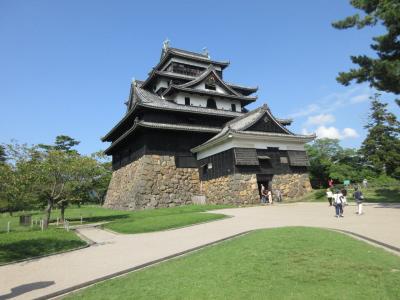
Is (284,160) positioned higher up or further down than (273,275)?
higher up

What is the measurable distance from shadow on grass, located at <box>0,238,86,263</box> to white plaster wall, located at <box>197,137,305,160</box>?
1463 cm

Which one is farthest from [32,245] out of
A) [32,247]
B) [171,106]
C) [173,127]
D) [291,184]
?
[291,184]

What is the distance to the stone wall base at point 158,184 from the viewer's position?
2536 centimetres

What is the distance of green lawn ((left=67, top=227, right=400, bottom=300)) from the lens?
5.17 m

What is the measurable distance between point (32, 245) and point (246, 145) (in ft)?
55.0

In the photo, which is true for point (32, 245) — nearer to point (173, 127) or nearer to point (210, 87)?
point (173, 127)

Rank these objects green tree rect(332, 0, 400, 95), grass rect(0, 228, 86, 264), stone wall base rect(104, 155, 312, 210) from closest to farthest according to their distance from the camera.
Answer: grass rect(0, 228, 86, 264)
green tree rect(332, 0, 400, 95)
stone wall base rect(104, 155, 312, 210)

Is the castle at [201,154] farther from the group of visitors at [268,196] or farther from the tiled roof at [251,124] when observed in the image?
the group of visitors at [268,196]

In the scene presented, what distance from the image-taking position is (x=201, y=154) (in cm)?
2830

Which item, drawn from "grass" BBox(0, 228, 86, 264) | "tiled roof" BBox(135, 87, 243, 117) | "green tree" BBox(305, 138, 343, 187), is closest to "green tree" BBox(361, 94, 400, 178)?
"green tree" BBox(305, 138, 343, 187)

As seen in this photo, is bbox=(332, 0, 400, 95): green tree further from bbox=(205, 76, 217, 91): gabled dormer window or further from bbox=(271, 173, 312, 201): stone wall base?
bbox=(205, 76, 217, 91): gabled dormer window

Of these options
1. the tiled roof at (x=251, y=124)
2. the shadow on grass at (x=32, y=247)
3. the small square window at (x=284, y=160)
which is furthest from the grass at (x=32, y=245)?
the small square window at (x=284, y=160)

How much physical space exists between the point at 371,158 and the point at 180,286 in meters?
38.7

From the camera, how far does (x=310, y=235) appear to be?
9602mm
